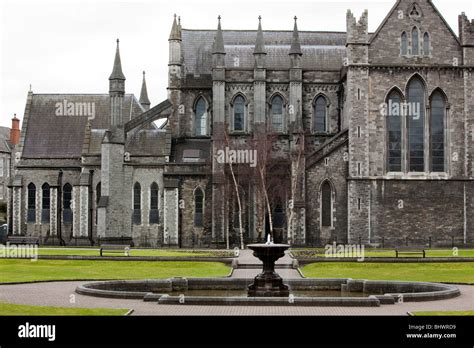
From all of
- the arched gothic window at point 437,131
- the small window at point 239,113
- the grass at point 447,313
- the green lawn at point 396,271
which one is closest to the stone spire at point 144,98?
the small window at point 239,113

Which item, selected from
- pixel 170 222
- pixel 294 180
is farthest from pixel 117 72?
pixel 294 180

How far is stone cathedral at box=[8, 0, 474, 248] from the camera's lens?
209 ft

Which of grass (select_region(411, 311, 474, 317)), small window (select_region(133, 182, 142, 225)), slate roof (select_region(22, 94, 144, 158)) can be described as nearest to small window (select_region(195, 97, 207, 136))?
slate roof (select_region(22, 94, 144, 158))

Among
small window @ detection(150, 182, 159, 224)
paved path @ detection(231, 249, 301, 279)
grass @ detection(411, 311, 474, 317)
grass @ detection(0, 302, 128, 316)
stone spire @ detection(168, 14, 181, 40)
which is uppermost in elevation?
stone spire @ detection(168, 14, 181, 40)

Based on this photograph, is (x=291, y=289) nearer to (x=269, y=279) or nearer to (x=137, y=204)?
(x=269, y=279)

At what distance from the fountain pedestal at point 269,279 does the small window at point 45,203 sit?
45819mm

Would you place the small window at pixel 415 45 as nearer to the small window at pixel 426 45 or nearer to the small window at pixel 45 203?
the small window at pixel 426 45

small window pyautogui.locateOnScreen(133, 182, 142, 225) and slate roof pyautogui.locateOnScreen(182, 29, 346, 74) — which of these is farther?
slate roof pyautogui.locateOnScreen(182, 29, 346, 74)

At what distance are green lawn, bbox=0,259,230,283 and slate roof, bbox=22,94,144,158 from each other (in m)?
30.0

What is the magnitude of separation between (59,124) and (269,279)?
50.8 m

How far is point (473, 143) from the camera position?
6431 cm

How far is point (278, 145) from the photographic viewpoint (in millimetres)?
72500

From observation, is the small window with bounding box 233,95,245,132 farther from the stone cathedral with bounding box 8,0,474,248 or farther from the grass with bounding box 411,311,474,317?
the grass with bounding box 411,311,474,317
